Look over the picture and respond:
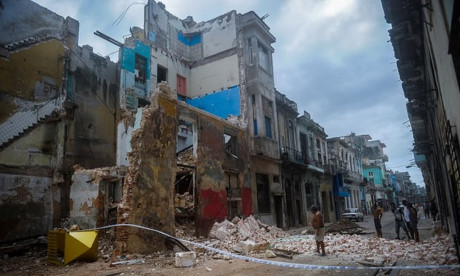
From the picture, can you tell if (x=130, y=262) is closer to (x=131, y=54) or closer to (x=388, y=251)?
(x=388, y=251)

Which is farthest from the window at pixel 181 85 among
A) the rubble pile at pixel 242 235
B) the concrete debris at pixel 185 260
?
the concrete debris at pixel 185 260

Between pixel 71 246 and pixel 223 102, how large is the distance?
13.4 metres

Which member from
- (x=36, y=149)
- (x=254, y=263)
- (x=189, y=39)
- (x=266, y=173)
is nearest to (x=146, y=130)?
(x=254, y=263)

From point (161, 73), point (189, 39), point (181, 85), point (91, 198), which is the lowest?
point (91, 198)

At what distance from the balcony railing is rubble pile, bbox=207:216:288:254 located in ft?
19.6

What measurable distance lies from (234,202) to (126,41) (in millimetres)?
12567

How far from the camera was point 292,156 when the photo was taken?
23578mm

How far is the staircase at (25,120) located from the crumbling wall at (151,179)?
8.11m

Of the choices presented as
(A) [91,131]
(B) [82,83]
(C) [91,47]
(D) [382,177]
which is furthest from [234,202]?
(D) [382,177]

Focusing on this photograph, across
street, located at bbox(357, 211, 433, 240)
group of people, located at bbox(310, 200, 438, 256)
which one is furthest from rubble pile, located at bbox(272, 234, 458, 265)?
street, located at bbox(357, 211, 433, 240)

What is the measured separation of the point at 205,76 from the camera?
2261 centimetres

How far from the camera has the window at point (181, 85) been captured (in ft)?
73.5

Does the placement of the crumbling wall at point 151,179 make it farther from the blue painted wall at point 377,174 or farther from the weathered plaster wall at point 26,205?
the blue painted wall at point 377,174

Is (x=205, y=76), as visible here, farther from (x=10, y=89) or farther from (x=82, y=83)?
(x=10, y=89)
